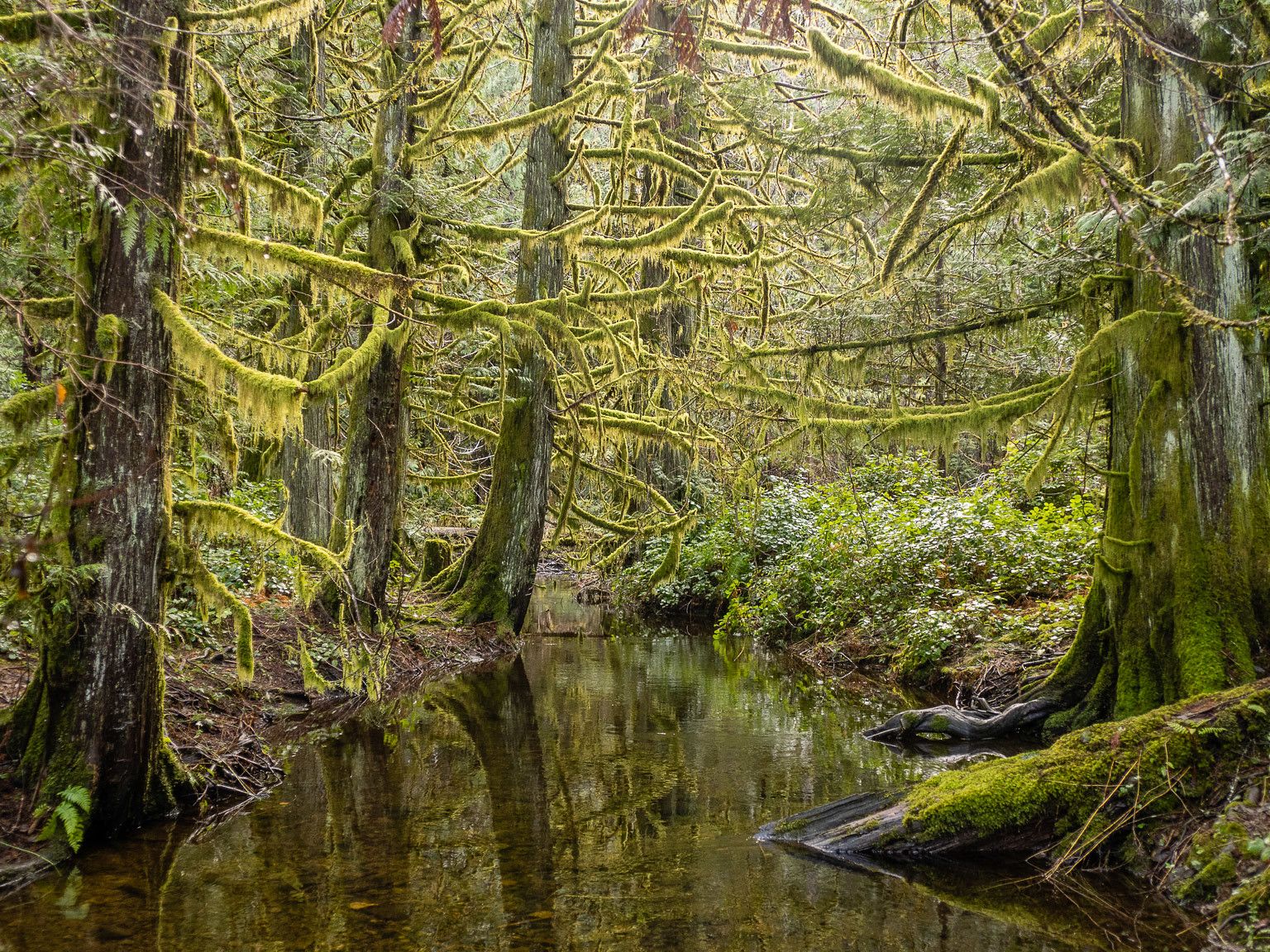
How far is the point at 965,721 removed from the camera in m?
8.09

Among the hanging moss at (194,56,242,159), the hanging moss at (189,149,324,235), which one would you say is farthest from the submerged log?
the hanging moss at (194,56,242,159)

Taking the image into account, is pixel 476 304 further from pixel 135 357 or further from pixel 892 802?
pixel 892 802

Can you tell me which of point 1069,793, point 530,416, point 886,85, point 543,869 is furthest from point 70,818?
point 530,416

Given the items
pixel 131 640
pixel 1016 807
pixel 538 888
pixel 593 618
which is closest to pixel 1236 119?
pixel 1016 807

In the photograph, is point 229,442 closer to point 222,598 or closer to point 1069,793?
point 222,598

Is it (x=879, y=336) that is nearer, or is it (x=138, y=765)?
(x=138, y=765)

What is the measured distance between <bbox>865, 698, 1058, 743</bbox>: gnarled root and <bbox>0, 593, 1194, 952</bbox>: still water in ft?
1.26

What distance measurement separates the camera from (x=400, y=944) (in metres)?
4.45

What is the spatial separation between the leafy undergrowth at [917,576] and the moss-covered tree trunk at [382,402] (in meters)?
6.39

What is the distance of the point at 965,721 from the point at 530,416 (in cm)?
783

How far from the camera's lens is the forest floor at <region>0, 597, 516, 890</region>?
17.7ft

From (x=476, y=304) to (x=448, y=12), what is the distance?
519cm

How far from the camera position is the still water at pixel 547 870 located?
4.51m

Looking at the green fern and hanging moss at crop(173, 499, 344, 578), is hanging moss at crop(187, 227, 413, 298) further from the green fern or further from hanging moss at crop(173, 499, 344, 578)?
the green fern
